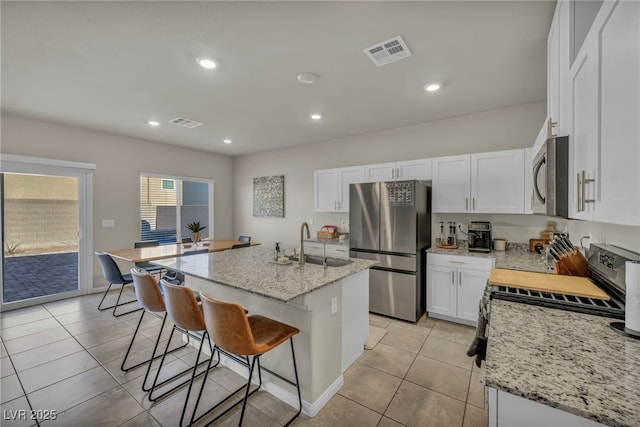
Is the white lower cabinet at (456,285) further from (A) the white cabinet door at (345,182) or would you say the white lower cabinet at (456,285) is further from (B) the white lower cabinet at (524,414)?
(B) the white lower cabinet at (524,414)

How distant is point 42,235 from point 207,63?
3.92m

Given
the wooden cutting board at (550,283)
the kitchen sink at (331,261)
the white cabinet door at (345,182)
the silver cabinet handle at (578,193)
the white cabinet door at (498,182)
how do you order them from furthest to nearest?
the white cabinet door at (345,182) < the white cabinet door at (498,182) < the kitchen sink at (331,261) < the wooden cutting board at (550,283) < the silver cabinet handle at (578,193)

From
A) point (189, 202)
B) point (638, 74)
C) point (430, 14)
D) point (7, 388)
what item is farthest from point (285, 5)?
point (189, 202)

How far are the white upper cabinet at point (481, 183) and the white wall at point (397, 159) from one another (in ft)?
1.25

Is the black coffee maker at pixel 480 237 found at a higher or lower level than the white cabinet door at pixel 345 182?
lower

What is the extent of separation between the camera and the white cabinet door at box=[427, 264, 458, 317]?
3.20m

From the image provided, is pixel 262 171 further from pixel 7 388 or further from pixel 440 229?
pixel 7 388

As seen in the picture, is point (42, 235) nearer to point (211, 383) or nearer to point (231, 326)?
point (211, 383)

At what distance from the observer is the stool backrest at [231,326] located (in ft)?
4.89

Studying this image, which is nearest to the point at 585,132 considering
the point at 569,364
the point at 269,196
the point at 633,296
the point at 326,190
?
the point at 633,296

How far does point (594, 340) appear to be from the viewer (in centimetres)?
103

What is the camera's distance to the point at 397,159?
4285 mm

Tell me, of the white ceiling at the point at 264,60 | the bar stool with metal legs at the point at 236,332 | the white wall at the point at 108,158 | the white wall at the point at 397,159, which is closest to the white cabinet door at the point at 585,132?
the white wall at the point at 397,159

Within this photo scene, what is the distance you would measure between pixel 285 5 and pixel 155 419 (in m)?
2.88
